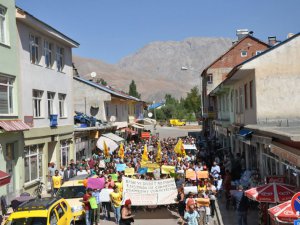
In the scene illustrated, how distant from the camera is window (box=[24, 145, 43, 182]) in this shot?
2280 centimetres

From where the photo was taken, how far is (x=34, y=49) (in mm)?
24453

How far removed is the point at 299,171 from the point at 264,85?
26.8 feet

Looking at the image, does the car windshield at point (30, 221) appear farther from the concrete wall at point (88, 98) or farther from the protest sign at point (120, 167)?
the concrete wall at point (88, 98)

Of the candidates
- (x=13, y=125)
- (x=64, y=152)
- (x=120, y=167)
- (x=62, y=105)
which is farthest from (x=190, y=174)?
(x=62, y=105)

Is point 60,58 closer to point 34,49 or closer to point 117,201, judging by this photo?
point 34,49

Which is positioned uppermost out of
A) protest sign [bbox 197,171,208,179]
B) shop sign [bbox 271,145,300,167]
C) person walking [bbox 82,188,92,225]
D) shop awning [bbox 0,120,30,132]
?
shop awning [bbox 0,120,30,132]

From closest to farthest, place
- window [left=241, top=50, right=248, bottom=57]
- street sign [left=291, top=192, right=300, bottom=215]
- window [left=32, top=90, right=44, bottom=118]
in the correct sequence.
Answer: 1. street sign [left=291, top=192, right=300, bottom=215]
2. window [left=32, top=90, right=44, bottom=118]
3. window [left=241, top=50, right=248, bottom=57]

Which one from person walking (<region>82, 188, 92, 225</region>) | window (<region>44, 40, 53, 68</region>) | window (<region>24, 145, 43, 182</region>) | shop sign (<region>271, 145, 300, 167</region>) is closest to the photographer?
shop sign (<region>271, 145, 300, 167</region>)

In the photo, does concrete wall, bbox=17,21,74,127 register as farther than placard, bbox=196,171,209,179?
Yes

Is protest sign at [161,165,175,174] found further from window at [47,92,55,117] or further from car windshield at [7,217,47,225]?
car windshield at [7,217,47,225]

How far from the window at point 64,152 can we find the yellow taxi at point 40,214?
15.3 meters

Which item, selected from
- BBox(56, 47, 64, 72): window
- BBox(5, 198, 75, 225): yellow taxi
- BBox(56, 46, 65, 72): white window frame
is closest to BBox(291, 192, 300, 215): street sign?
BBox(5, 198, 75, 225): yellow taxi

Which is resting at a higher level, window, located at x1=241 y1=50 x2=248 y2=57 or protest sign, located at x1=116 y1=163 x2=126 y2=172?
window, located at x1=241 y1=50 x2=248 y2=57

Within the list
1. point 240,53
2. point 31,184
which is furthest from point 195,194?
point 240,53
